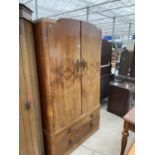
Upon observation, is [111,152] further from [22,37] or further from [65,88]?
[22,37]

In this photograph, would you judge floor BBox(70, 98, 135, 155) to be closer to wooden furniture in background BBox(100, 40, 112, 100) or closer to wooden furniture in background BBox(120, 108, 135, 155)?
wooden furniture in background BBox(120, 108, 135, 155)

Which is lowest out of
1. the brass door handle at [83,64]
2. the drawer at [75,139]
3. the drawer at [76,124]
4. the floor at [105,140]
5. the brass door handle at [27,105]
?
the floor at [105,140]

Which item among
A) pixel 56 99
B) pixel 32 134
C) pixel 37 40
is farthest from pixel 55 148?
pixel 37 40

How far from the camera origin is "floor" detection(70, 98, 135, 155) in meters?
1.94

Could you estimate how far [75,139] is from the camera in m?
1.94

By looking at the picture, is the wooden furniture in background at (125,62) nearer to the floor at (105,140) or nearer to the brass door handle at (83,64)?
the floor at (105,140)

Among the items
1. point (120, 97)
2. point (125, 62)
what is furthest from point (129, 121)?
point (125, 62)

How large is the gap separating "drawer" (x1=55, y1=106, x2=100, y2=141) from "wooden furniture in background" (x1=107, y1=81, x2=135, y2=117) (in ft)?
2.41

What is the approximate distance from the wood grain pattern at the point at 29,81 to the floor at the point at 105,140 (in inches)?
29.4

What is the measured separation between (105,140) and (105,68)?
157 cm

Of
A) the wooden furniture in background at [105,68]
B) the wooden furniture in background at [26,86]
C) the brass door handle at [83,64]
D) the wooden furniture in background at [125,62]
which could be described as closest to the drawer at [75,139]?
the wooden furniture in background at [26,86]

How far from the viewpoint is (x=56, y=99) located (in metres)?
1.56

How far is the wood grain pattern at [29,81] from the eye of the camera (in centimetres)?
115
